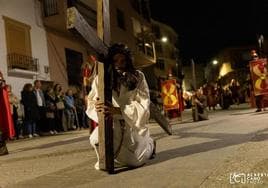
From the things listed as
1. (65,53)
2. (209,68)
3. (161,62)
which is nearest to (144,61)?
(65,53)

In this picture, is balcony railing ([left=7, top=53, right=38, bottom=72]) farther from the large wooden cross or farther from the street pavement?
the large wooden cross

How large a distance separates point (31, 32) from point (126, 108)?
54.8ft

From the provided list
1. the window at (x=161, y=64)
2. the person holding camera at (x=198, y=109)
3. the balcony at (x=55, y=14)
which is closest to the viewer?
the person holding camera at (x=198, y=109)

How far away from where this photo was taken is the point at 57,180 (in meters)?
5.42

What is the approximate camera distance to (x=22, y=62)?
2014 cm

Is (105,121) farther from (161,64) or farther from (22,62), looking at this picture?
(161,64)

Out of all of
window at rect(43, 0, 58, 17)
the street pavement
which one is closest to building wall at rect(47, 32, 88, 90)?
window at rect(43, 0, 58, 17)

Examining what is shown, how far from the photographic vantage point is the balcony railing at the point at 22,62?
19.2m

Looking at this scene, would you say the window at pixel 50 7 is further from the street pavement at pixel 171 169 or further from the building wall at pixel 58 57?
the street pavement at pixel 171 169

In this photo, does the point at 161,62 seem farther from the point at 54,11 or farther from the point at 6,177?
the point at 6,177

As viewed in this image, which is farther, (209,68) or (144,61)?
(209,68)

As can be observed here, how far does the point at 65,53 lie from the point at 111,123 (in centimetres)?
1904

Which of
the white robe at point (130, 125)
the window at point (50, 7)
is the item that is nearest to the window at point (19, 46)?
the window at point (50, 7)

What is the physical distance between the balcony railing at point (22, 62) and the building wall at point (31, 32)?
0.25 m
